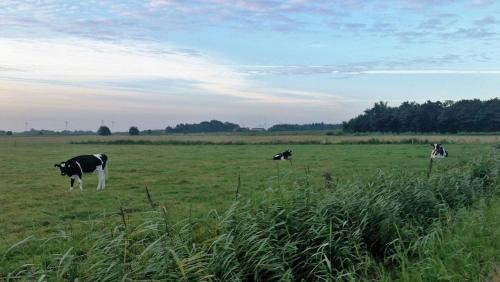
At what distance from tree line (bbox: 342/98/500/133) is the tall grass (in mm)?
99377

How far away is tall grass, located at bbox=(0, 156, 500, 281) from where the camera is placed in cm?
543

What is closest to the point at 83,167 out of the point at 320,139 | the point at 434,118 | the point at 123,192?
the point at 123,192

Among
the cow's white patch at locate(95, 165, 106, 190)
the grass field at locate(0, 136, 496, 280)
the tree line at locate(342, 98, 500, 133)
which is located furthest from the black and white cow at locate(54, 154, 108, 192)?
the tree line at locate(342, 98, 500, 133)

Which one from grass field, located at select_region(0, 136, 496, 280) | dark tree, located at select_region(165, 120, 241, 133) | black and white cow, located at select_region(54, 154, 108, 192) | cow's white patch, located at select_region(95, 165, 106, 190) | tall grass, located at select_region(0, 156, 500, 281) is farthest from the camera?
dark tree, located at select_region(165, 120, 241, 133)

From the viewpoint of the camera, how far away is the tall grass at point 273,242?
5430 millimetres

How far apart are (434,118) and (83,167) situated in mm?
98024

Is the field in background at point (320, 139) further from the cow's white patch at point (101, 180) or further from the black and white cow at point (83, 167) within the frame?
the cow's white patch at point (101, 180)

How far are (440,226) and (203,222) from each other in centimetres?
423

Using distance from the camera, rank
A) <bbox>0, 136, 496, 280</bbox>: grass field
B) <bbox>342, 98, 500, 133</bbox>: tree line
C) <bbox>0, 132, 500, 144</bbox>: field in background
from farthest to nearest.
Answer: <bbox>342, 98, 500, 133</bbox>: tree line
<bbox>0, 132, 500, 144</bbox>: field in background
<bbox>0, 136, 496, 280</bbox>: grass field

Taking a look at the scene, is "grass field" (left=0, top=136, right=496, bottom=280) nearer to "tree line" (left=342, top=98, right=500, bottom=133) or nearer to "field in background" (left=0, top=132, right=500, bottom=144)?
"field in background" (left=0, top=132, right=500, bottom=144)

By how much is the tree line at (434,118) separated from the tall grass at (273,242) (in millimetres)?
99377

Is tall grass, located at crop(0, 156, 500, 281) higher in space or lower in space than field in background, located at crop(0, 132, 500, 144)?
lower

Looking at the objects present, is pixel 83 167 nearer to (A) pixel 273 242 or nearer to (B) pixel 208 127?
(A) pixel 273 242

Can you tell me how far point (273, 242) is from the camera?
6.80 meters
